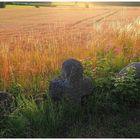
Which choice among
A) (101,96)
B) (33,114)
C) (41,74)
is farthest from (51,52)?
(33,114)

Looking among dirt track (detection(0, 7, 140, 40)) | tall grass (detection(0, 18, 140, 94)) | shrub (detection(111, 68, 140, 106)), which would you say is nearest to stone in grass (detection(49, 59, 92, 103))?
shrub (detection(111, 68, 140, 106))

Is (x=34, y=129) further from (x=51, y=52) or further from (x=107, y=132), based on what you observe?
(x=51, y=52)

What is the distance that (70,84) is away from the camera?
4715 millimetres

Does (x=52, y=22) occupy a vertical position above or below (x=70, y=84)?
below

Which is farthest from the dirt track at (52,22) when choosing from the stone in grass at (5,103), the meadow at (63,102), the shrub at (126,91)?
the stone in grass at (5,103)

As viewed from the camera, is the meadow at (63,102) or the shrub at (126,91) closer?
the meadow at (63,102)

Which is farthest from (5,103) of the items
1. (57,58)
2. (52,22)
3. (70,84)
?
(52,22)

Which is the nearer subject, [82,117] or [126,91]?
[82,117]

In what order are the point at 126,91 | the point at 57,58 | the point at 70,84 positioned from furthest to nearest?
the point at 57,58, the point at 126,91, the point at 70,84

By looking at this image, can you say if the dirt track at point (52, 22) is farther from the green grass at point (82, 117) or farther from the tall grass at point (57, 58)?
the green grass at point (82, 117)

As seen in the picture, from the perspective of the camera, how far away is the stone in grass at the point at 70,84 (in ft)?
15.4

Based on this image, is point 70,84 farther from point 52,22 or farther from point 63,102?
point 52,22

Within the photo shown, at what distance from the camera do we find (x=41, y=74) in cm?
595

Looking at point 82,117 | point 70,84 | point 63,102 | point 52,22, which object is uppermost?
point 70,84
